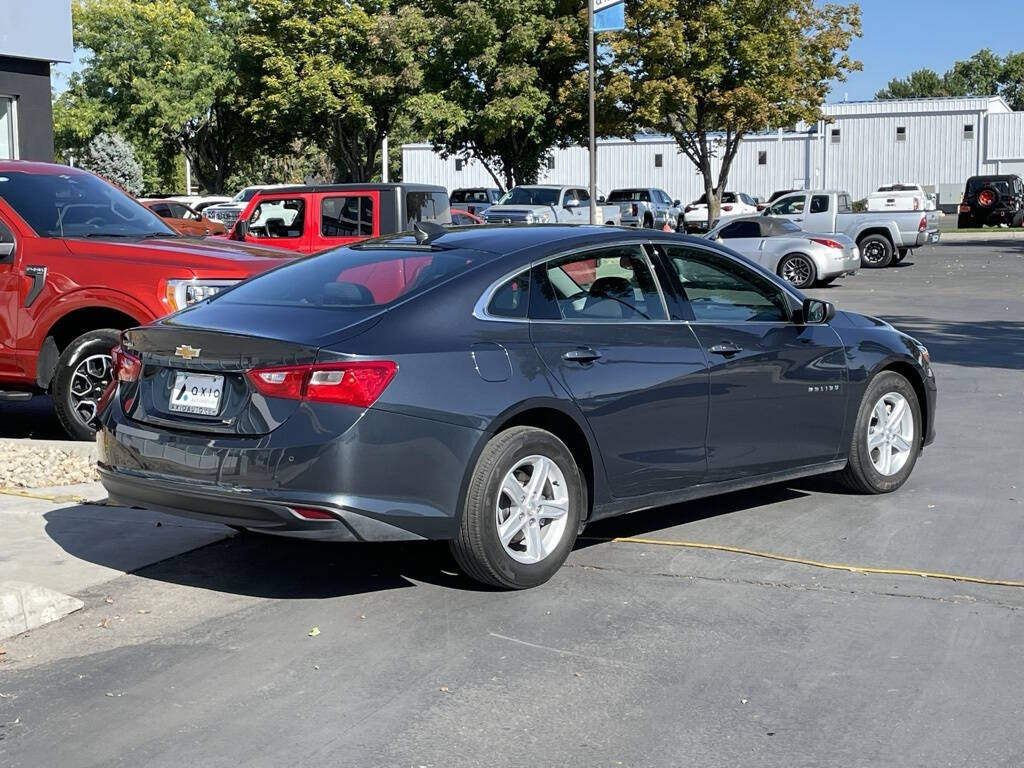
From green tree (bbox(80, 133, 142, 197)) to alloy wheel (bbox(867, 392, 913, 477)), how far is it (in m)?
51.7

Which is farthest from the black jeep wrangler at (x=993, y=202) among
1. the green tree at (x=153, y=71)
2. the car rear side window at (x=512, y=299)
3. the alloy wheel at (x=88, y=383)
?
the car rear side window at (x=512, y=299)

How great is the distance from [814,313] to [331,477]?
10.3 feet

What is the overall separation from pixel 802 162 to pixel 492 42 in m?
35.1

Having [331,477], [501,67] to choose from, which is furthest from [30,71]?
[501,67]

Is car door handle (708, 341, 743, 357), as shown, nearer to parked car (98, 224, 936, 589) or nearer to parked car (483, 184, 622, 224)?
parked car (98, 224, 936, 589)

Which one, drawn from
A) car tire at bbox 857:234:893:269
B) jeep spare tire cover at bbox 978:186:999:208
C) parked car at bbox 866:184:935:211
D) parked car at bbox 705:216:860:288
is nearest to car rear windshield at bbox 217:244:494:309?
parked car at bbox 705:216:860:288

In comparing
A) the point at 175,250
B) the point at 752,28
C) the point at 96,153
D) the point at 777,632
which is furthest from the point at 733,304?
the point at 96,153

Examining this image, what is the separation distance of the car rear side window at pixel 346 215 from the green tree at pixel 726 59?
25.8m

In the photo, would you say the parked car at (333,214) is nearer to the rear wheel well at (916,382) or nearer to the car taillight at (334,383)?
the rear wheel well at (916,382)

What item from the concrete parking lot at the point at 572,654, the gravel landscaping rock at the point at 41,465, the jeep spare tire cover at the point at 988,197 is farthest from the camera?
the jeep spare tire cover at the point at 988,197

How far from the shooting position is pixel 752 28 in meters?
40.0

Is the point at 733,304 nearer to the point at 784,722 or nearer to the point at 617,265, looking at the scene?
the point at 617,265

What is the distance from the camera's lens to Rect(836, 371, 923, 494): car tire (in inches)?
293

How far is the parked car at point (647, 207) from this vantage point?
43.3 m
